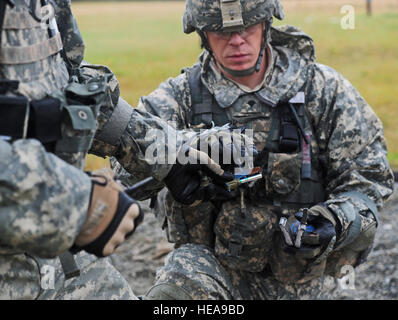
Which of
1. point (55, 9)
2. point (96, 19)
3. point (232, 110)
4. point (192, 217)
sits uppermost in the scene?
point (55, 9)

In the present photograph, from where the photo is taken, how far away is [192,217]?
4.46 m

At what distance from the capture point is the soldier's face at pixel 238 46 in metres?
4.27

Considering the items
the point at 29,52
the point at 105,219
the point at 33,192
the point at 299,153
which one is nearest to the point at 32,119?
the point at 29,52

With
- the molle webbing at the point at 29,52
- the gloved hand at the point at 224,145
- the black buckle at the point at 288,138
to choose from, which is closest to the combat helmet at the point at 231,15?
the black buckle at the point at 288,138

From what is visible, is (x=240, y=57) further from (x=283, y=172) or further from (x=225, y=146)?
(x=225, y=146)

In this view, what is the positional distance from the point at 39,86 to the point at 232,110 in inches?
70.4

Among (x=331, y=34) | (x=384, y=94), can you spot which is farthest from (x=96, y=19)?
(x=384, y=94)

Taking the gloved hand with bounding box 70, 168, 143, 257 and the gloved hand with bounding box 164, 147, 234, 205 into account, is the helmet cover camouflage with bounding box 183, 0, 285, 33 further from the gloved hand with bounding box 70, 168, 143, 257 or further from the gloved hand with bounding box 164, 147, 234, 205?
the gloved hand with bounding box 70, 168, 143, 257

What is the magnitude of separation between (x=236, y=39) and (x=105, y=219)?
1952 millimetres

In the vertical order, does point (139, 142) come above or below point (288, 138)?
above

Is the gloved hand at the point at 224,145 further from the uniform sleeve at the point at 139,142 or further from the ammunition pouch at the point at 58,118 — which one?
the ammunition pouch at the point at 58,118

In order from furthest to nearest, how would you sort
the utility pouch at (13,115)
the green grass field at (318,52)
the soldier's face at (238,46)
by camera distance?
the green grass field at (318,52), the soldier's face at (238,46), the utility pouch at (13,115)

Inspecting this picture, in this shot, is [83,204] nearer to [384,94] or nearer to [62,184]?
[62,184]

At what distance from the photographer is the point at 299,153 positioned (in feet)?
14.0
